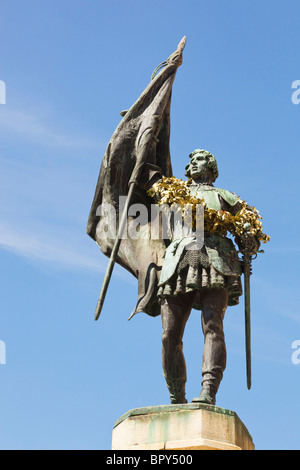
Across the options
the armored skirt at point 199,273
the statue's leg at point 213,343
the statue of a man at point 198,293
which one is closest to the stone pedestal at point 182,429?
the statue's leg at point 213,343

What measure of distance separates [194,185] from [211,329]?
2022 mm

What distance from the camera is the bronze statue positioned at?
10836mm

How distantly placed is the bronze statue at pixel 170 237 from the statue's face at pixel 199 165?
1 centimetres

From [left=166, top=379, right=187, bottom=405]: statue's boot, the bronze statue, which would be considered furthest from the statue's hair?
[left=166, top=379, right=187, bottom=405]: statue's boot

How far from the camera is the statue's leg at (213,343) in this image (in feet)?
34.3

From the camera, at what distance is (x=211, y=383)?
10453mm

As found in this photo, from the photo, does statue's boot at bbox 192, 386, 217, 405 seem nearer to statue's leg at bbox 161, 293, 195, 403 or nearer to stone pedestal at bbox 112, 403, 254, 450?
stone pedestal at bbox 112, 403, 254, 450

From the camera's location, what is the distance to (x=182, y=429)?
9.99 meters

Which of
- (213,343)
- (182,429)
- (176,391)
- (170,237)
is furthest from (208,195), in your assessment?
(182,429)

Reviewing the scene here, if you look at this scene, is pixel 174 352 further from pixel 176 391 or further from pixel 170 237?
pixel 170 237

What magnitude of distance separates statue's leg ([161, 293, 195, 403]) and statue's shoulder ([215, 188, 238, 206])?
1412mm
